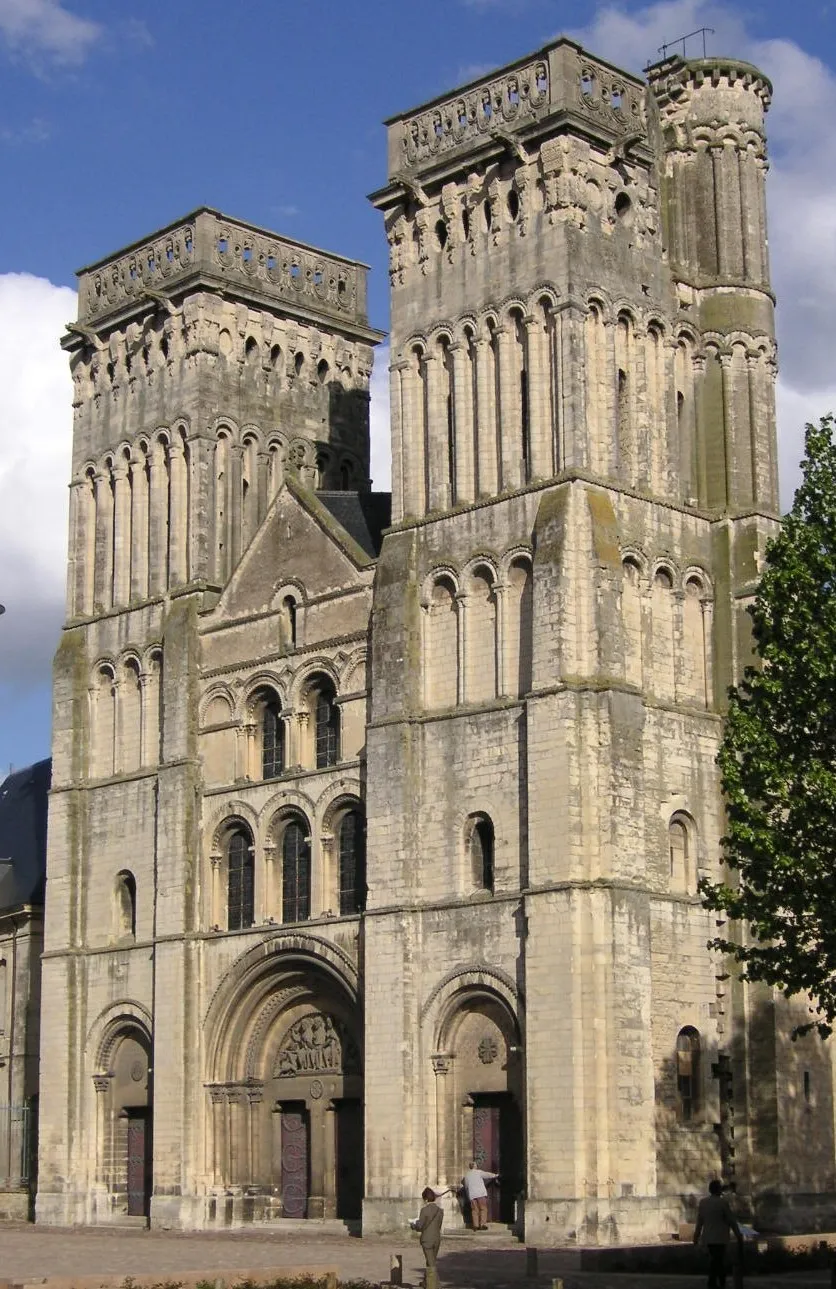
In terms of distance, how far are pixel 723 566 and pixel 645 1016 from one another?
917 cm

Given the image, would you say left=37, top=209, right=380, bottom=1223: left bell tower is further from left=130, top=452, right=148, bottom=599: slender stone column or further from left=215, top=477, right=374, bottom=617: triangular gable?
left=215, top=477, right=374, bottom=617: triangular gable

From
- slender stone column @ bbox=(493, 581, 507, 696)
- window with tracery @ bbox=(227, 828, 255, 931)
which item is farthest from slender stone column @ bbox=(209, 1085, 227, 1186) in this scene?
slender stone column @ bbox=(493, 581, 507, 696)

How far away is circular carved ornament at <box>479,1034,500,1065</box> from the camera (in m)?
38.9

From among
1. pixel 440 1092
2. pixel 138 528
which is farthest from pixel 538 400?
pixel 440 1092

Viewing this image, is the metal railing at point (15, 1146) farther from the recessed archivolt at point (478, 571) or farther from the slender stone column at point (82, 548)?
the recessed archivolt at point (478, 571)

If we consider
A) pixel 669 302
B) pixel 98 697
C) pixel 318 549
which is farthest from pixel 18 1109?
pixel 669 302

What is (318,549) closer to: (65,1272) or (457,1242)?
(457,1242)

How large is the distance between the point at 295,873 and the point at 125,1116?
705 cm

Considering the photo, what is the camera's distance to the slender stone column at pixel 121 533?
4900 cm

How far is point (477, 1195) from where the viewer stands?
123 feet

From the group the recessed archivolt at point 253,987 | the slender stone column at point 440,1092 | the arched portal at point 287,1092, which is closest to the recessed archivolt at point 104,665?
the recessed archivolt at point 253,987

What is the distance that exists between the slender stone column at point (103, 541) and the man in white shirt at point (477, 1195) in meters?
17.0

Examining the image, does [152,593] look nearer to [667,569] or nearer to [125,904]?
[125,904]

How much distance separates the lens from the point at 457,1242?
37.2 meters
